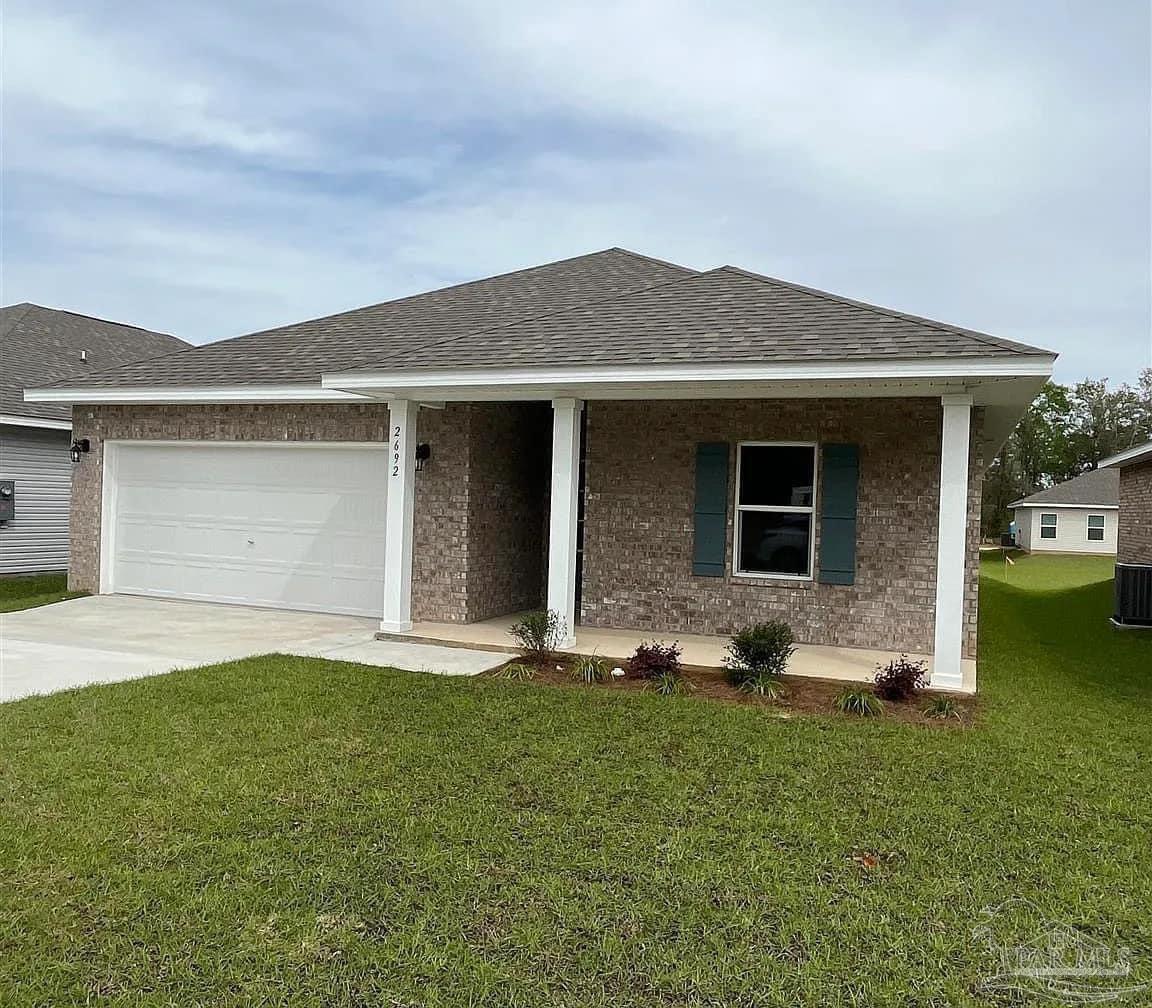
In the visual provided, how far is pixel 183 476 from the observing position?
1198 cm

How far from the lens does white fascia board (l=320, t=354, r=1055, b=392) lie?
6.79 metres

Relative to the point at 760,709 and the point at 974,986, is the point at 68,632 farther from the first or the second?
the point at 974,986

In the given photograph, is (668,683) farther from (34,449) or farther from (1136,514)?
(1136,514)

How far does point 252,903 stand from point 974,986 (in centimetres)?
269

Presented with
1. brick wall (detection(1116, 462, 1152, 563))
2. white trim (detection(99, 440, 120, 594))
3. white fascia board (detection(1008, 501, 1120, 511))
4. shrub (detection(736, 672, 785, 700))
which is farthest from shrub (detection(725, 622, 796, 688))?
white fascia board (detection(1008, 501, 1120, 511))

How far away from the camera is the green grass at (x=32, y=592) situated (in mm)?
11304

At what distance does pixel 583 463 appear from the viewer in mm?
10469

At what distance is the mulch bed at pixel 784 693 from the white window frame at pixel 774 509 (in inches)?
71.7

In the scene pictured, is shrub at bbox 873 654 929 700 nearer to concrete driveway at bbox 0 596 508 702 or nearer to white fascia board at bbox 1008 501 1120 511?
concrete driveway at bbox 0 596 508 702

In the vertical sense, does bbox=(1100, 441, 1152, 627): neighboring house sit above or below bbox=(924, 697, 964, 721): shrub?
above

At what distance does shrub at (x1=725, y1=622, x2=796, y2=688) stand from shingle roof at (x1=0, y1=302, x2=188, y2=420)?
37.3 feet

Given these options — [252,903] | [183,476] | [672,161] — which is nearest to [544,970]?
[252,903]

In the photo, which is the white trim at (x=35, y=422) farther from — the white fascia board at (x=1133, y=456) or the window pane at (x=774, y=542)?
the white fascia board at (x=1133, y=456)

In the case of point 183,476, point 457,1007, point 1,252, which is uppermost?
point 1,252
